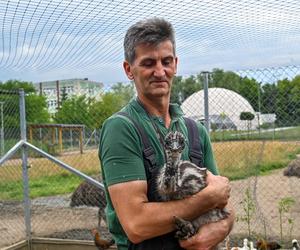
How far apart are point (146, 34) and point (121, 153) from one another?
0.52 m

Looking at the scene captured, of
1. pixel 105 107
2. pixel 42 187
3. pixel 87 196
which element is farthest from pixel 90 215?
pixel 42 187

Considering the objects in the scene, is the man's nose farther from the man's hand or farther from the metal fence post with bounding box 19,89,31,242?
the metal fence post with bounding box 19,89,31,242

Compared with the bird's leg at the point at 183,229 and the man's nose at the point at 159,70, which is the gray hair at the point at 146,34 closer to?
the man's nose at the point at 159,70

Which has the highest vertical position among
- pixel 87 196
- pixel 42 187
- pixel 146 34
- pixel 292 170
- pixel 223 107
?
pixel 146 34

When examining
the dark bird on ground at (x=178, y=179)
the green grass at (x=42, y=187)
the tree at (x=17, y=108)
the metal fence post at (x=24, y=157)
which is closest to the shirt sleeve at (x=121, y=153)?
the dark bird on ground at (x=178, y=179)

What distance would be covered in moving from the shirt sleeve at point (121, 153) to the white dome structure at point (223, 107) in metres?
3.77

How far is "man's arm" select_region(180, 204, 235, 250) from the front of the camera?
1867 millimetres

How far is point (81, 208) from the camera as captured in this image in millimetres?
8570

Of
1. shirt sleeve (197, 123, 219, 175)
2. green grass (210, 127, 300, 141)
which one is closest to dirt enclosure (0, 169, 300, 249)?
green grass (210, 127, 300, 141)

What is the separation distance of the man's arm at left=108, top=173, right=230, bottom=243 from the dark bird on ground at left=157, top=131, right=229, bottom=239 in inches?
1.2

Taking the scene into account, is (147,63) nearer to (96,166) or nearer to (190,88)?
(190,88)

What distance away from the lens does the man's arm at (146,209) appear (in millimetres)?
1810

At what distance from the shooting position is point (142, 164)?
1879 millimetres

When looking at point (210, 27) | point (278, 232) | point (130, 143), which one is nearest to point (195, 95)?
point (210, 27)
